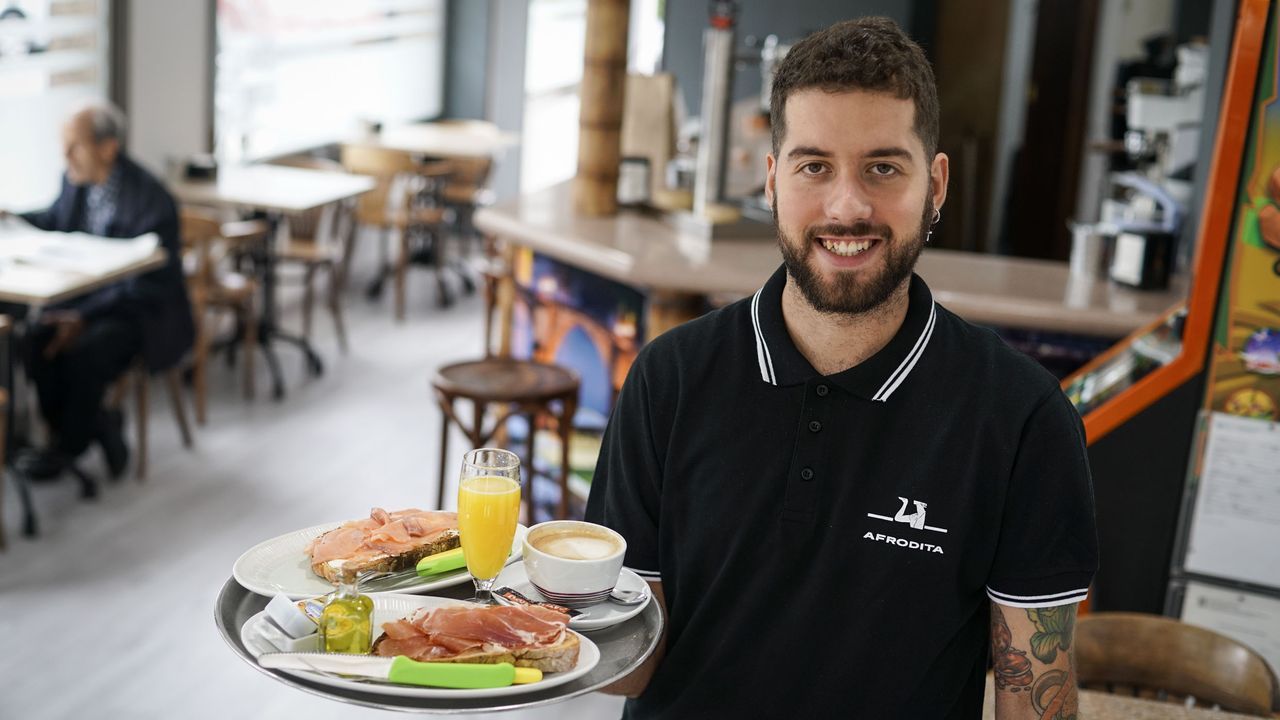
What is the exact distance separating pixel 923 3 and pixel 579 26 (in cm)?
502

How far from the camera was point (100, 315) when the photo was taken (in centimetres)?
523

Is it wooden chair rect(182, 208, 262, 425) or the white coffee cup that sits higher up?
the white coffee cup

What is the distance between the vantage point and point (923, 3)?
7742 mm

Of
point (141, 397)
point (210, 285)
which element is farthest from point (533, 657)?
point (210, 285)

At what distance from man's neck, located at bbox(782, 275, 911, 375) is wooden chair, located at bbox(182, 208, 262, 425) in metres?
4.46

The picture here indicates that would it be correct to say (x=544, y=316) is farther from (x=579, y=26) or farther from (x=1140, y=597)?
(x=579, y=26)

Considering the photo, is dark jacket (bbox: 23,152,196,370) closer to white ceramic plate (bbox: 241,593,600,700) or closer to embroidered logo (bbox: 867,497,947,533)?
white ceramic plate (bbox: 241,593,600,700)

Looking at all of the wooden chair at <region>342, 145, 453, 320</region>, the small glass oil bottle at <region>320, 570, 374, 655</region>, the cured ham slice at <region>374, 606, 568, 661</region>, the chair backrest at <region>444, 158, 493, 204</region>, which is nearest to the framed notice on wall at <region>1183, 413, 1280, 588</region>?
the cured ham slice at <region>374, 606, 568, 661</region>

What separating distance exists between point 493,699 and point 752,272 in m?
2.79

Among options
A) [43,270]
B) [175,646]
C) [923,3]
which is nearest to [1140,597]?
[175,646]

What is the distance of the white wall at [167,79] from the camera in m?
6.55

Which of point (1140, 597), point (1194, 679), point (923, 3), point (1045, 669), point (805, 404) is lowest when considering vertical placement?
point (1140, 597)

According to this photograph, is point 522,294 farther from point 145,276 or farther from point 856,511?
point 856,511

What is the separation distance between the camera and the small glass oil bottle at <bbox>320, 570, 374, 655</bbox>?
132 centimetres
